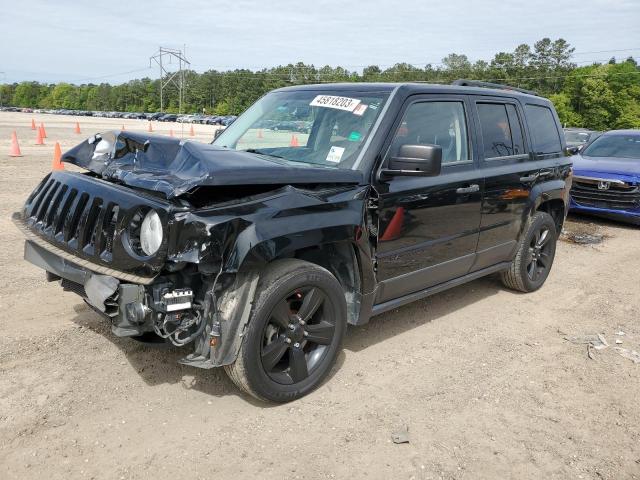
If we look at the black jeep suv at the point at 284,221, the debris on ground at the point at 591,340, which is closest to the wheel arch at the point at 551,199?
the black jeep suv at the point at 284,221

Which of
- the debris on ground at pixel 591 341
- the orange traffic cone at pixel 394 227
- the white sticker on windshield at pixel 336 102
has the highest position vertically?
the white sticker on windshield at pixel 336 102

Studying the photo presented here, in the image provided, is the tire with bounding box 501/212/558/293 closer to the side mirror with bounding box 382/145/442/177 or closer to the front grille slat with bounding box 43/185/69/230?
the side mirror with bounding box 382/145/442/177

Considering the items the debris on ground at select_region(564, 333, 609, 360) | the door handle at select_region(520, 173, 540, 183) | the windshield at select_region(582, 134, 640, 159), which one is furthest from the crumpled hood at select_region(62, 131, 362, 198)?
the windshield at select_region(582, 134, 640, 159)

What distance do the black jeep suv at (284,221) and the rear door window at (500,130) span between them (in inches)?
0.9

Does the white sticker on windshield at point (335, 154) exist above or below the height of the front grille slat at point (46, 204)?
above

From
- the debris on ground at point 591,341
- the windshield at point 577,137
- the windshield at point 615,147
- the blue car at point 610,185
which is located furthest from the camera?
the windshield at point 577,137

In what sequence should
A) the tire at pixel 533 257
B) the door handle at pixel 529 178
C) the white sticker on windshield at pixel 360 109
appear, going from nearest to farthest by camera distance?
the white sticker on windshield at pixel 360 109 → the door handle at pixel 529 178 → the tire at pixel 533 257

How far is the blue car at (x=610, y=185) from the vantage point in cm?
930

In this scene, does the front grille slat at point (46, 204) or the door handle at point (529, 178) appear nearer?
the front grille slat at point (46, 204)

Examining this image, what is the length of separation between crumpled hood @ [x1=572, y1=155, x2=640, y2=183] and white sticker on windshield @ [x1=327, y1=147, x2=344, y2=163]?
758cm

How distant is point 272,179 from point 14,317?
276 centimetres


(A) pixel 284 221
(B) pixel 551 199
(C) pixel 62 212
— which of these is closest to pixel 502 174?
(B) pixel 551 199

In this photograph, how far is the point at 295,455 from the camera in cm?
287

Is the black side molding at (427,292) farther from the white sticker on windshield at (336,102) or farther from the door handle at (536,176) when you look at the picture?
the white sticker on windshield at (336,102)
